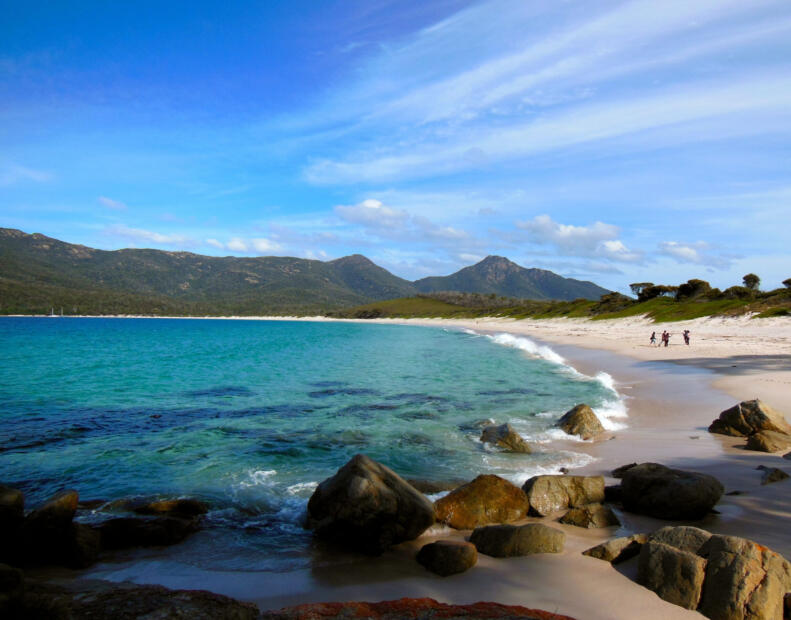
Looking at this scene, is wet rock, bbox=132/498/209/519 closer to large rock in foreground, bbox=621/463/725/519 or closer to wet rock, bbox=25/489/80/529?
wet rock, bbox=25/489/80/529

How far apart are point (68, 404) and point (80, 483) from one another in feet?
43.8

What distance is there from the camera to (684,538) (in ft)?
19.6

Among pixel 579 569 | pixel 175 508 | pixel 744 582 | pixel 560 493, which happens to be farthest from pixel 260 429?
pixel 744 582

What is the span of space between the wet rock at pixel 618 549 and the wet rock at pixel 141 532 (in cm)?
672

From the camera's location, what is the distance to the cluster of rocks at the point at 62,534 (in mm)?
7074

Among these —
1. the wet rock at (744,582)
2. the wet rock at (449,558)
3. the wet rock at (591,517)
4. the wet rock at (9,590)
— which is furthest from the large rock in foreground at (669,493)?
the wet rock at (9,590)

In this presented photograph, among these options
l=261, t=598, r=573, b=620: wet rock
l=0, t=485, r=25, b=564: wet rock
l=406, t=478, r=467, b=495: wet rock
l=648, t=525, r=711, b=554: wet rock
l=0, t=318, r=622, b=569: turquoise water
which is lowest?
l=0, t=318, r=622, b=569: turquoise water

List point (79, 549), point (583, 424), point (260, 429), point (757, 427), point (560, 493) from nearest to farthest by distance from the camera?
1. point (79, 549)
2. point (560, 493)
3. point (757, 427)
4. point (583, 424)
5. point (260, 429)

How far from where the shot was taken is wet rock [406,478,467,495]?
32.9ft

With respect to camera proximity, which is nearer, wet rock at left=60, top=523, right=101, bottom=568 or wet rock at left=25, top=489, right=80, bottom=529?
wet rock at left=60, top=523, right=101, bottom=568

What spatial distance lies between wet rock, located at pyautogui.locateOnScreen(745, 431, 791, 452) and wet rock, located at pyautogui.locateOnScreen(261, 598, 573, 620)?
399 inches

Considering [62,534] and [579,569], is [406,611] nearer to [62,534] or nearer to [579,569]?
[579,569]

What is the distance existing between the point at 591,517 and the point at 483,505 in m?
1.79

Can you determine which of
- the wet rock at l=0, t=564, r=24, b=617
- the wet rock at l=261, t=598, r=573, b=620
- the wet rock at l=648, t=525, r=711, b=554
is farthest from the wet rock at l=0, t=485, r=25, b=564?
the wet rock at l=648, t=525, r=711, b=554
